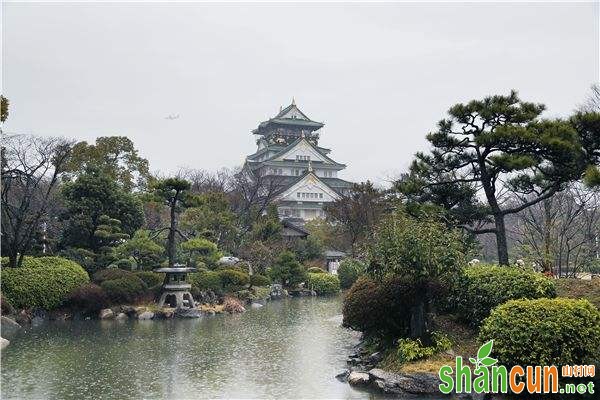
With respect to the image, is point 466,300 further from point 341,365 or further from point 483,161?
point 483,161

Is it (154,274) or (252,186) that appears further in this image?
(252,186)

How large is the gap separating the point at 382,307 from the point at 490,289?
2.01m

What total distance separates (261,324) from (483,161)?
8.31 meters

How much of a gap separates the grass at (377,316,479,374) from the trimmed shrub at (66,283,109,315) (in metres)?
11.6

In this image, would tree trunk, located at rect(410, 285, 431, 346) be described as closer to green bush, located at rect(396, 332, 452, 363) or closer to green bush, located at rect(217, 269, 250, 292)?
green bush, located at rect(396, 332, 452, 363)

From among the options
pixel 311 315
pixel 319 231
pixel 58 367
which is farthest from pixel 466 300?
pixel 319 231

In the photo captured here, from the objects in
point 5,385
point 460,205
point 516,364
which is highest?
point 460,205

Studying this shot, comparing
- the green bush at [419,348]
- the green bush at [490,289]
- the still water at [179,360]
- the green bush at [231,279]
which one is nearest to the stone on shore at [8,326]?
the still water at [179,360]

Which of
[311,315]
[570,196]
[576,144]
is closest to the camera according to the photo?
[576,144]

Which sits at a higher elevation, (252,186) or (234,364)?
(252,186)

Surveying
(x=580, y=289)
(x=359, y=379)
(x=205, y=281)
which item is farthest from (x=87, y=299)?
(x=580, y=289)

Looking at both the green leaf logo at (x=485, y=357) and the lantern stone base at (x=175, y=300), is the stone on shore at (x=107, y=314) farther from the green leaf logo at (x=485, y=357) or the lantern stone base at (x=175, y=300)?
the green leaf logo at (x=485, y=357)

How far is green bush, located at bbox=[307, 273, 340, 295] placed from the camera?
97.7ft

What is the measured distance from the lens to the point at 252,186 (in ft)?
133
